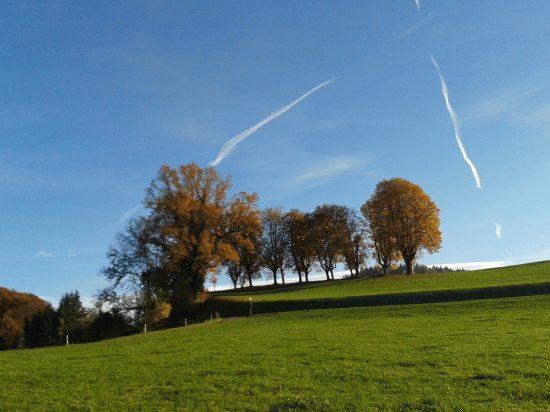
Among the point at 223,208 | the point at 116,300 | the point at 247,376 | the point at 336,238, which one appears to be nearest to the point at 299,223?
the point at 336,238

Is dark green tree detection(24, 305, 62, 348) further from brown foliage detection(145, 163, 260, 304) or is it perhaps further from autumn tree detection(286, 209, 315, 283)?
autumn tree detection(286, 209, 315, 283)

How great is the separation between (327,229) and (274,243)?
13733 mm

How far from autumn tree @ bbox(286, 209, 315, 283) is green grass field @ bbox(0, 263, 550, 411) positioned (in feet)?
226

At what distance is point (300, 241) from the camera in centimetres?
9831

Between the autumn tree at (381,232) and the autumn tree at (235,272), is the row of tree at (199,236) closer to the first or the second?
the autumn tree at (381,232)

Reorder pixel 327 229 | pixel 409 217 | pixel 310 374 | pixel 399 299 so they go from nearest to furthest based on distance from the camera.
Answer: pixel 310 374, pixel 399 299, pixel 409 217, pixel 327 229

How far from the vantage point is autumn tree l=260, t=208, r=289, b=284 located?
10288 centimetres

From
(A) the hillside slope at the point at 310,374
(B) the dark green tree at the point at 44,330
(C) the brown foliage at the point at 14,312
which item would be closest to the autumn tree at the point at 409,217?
(A) the hillside slope at the point at 310,374

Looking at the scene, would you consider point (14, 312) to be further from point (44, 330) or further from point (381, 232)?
point (381, 232)

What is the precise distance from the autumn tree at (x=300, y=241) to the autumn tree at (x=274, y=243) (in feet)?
4.67

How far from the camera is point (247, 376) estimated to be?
55.3 feet

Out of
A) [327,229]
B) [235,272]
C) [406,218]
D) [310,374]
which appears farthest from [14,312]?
[310,374]

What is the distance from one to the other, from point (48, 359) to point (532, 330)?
87.0ft

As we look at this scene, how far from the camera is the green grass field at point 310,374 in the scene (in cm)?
1323
